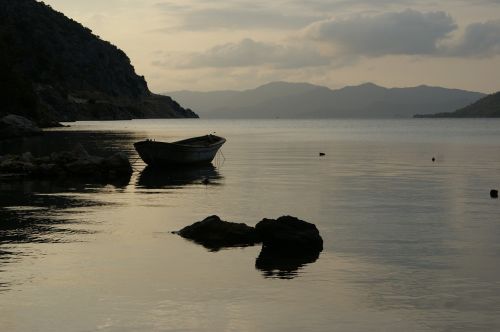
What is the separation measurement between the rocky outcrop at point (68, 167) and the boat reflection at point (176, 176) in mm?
1937

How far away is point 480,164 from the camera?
227 feet

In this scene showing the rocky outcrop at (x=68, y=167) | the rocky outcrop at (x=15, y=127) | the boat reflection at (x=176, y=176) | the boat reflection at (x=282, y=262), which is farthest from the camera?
the rocky outcrop at (x=15, y=127)

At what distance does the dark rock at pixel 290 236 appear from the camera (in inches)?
977

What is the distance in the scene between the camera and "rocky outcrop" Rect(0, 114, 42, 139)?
110438 mm

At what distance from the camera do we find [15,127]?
11281 cm

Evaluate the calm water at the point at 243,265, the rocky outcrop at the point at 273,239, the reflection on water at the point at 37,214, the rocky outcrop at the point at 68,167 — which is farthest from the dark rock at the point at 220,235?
the rocky outcrop at the point at 68,167

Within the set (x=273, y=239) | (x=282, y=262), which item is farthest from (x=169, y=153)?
(x=282, y=262)

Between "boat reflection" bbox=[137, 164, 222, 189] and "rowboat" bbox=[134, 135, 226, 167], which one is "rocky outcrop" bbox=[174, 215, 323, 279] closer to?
"boat reflection" bbox=[137, 164, 222, 189]

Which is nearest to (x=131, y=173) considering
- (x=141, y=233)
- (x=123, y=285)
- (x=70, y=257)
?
(x=141, y=233)

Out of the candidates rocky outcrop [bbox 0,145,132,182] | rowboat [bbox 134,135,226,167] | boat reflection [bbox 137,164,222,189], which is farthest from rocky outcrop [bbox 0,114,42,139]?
rocky outcrop [bbox 0,145,132,182]

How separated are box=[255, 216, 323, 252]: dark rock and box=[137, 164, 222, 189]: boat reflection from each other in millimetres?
22514

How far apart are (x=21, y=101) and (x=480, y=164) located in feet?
327

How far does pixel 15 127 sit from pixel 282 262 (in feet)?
320

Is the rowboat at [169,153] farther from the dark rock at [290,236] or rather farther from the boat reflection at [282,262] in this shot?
the boat reflection at [282,262]
